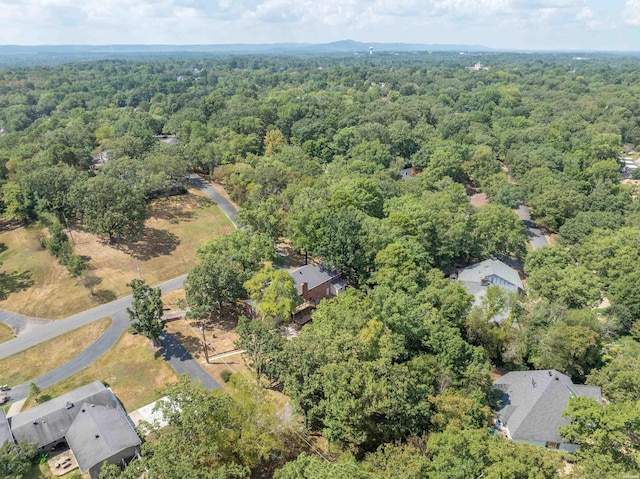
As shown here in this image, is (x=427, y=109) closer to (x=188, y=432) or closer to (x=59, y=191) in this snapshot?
(x=59, y=191)

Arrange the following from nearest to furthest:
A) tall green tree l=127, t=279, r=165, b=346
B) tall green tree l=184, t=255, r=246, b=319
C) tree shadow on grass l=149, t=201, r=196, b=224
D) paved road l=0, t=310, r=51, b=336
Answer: tall green tree l=127, t=279, r=165, b=346 → tall green tree l=184, t=255, r=246, b=319 → paved road l=0, t=310, r=51, b=336 → tree shadow on grass l=149, t=201, r=196, b=224

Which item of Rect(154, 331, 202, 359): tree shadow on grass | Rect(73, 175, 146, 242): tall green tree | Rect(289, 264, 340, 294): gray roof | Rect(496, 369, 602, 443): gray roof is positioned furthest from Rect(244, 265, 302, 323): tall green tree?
Rect(73, 175, 146, 242): tall green tree

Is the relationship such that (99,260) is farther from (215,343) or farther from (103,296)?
(215,343)

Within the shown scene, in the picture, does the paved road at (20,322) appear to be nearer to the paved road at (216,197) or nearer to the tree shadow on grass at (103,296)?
the tree shadow on grass at (103,296)

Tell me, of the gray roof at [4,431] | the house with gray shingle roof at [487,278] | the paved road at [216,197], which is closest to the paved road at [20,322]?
the gray roof at [4,431]

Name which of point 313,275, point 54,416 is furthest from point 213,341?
point 54,416

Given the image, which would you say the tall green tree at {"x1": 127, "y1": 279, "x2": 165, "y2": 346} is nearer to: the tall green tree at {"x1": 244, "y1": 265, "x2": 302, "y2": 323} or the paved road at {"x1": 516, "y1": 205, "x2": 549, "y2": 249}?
the tall green tree at {"x1": 244, "y1": 265, "x2": 302, "y2": 323}
